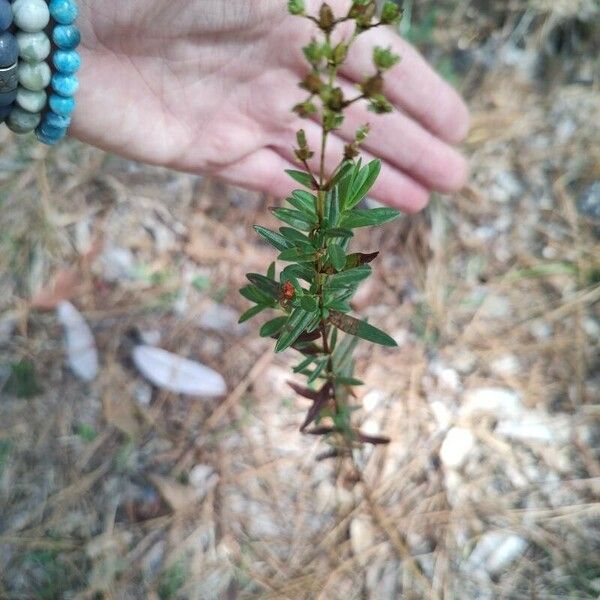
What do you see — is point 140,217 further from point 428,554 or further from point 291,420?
point 428,554

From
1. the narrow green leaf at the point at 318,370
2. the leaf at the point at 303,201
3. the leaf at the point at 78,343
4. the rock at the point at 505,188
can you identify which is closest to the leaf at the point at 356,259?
the leaf at the point at 303,201

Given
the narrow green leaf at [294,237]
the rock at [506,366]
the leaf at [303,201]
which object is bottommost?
the rock at [506,366]

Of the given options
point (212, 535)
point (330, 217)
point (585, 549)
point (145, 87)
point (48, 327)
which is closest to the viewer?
point (330, 217)

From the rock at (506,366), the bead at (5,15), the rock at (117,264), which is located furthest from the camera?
Answer: the rock at (117,264)

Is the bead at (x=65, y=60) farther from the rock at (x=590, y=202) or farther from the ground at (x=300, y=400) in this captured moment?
the rock at (x=590, y=202)

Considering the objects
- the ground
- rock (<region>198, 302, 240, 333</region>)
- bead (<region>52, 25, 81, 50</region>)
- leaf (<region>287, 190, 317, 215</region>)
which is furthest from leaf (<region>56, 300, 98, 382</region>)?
leaf (<region>287, 190, 317, 215</region>)

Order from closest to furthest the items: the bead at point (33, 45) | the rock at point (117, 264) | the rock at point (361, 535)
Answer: the bead at point (33, 45) < the rock at point (361, 535) < the rock at point (117, 264)

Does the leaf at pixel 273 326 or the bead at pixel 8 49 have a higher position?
the bead at pixel 8 49

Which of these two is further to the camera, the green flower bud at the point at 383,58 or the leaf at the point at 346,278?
the leaf at the point at 346,278

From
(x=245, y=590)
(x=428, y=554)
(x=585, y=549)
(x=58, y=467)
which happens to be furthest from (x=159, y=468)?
(x=585, y=549)
